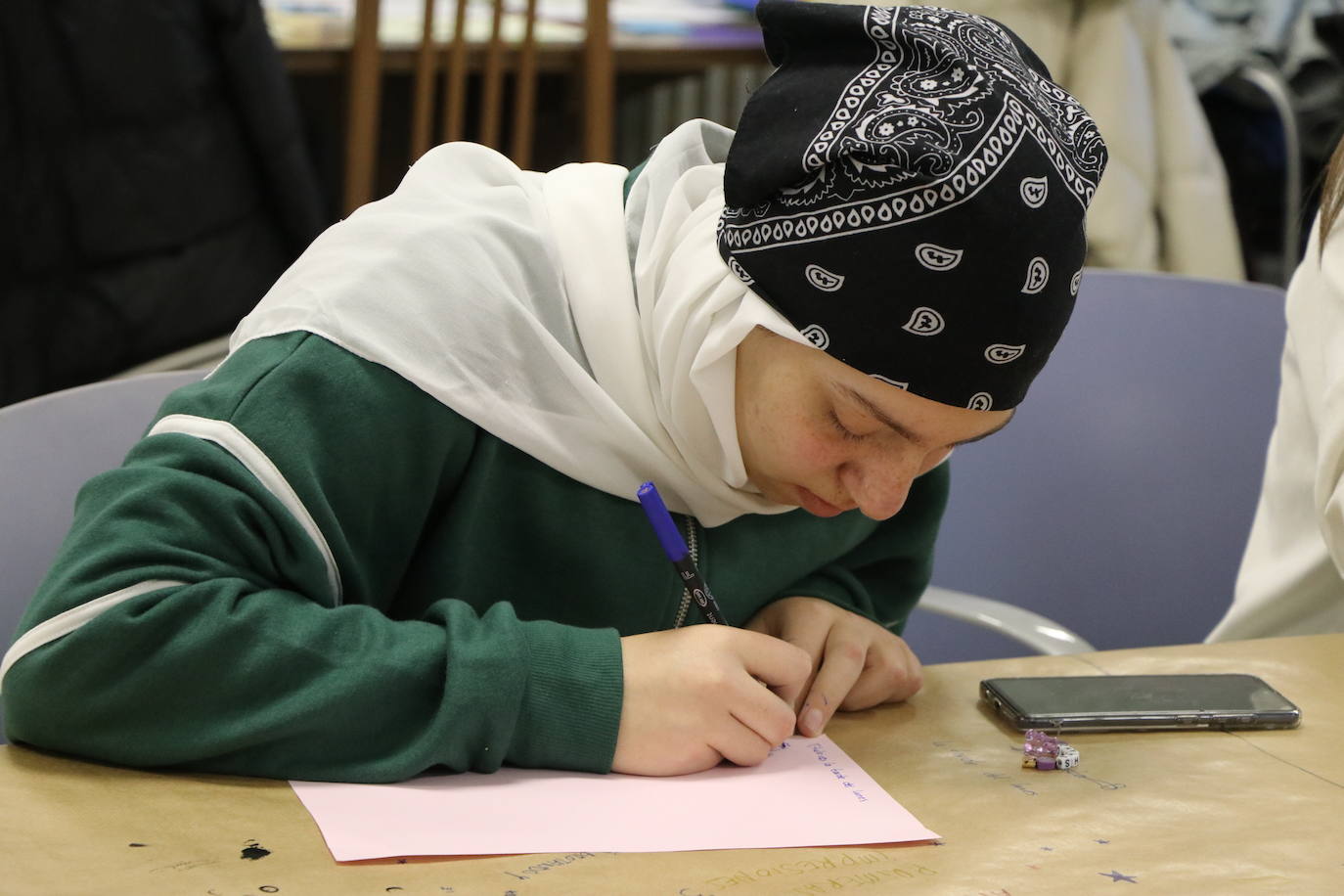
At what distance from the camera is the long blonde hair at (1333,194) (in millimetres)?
1374

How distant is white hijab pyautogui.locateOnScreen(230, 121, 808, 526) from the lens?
1048mm

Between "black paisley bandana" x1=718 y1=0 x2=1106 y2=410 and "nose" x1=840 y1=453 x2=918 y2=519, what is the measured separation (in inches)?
2.3

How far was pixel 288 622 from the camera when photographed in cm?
91

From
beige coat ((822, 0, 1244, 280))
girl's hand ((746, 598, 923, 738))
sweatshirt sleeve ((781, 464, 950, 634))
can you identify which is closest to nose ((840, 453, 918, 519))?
girl's hand ((746, 598, 923, 738))

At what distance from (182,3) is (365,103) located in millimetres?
681

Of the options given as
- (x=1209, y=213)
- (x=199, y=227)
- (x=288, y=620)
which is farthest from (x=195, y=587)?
(x=1209, y=213)

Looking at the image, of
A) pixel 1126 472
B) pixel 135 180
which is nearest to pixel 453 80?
pixel 135 180

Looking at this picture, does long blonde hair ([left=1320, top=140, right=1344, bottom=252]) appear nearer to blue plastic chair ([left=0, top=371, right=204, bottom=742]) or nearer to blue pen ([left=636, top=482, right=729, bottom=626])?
blue pen ([left=636, top=482, right=729, bottom=626])

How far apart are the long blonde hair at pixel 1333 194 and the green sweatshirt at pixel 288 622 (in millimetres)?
789

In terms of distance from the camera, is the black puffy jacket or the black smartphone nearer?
the black smartphone

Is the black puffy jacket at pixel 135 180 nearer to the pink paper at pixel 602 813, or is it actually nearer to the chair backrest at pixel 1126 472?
the chair backrest at pixel 1126 472

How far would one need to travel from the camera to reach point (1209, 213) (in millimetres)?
2955

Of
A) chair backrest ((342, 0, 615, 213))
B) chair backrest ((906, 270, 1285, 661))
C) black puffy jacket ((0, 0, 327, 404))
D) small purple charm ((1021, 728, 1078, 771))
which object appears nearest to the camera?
small purple charm ((1021, 728, 1078, 771))

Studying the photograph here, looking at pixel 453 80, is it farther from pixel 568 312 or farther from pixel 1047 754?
pixel 1047 754
